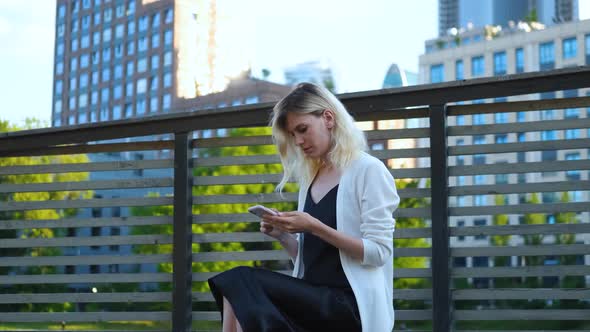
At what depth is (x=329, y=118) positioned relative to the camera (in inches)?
110

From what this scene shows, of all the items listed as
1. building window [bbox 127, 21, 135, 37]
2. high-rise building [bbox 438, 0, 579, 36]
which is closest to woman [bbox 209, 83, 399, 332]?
building window [bbox 127, 21, 135, 37]

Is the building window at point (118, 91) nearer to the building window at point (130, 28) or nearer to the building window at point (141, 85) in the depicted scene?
the building window at point (141, 85)

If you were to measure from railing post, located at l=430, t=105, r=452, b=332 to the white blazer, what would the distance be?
3.18 feet

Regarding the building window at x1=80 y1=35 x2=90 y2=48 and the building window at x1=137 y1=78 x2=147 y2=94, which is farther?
the building window at x1=80 y1=35 x2=90 y2=48

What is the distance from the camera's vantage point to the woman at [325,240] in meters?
2.54

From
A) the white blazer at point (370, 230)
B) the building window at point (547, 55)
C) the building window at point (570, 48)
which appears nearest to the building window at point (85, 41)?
the building window at point (547, 55)

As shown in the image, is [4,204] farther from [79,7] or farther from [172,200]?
[79,7]

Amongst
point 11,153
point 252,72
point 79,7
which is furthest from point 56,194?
point 79,7

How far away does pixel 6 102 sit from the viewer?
2608 inches

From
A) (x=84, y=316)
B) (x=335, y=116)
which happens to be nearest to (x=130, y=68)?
(x=84, y=316)

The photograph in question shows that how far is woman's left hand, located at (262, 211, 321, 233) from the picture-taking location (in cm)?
251

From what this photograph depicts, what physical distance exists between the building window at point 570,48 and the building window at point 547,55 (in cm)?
104

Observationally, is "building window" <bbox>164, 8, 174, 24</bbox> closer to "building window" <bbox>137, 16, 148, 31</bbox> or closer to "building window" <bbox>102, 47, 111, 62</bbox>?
"building window" <bbox>137, 16, 148, 31</bbox>

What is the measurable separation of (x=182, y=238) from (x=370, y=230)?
5.87ft
